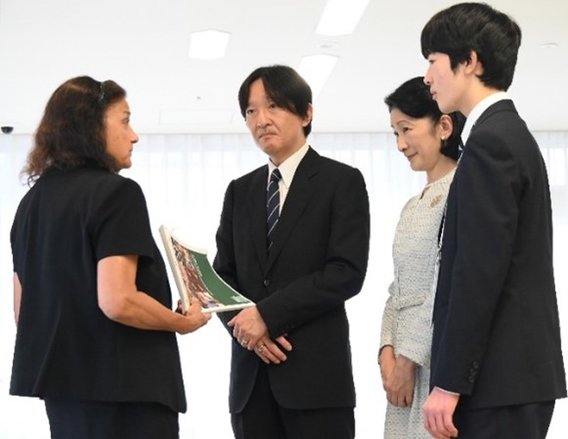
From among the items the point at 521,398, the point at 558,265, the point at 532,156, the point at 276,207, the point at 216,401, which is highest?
the point at 532,156

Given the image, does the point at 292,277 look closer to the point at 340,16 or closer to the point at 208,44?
the point at 340,16

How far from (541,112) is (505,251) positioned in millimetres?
7111

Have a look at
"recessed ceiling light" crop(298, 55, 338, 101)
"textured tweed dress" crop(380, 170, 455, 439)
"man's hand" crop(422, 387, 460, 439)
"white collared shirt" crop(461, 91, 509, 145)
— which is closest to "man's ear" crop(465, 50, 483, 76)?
"white collared shirt" crop(461, 91, 509, 145)

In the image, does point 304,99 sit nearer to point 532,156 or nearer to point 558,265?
point 532,156

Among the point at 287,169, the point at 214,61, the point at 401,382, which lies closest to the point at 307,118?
the point at 287,169

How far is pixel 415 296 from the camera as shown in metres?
2.46

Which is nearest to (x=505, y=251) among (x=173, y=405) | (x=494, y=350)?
(x=494, y=350)

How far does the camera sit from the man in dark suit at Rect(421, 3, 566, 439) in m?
1.83

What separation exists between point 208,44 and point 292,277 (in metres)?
3.76

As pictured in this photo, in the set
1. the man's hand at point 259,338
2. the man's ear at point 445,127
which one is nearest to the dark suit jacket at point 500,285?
the man's ear at point 445,127

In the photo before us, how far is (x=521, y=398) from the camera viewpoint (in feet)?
5.98

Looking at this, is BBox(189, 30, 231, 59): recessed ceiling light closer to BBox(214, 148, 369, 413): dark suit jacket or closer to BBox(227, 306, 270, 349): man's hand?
BBox(214, 148, 369, 413): dark suit jacket

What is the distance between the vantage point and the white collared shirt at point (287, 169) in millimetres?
2762

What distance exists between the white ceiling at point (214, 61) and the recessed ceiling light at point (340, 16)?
51mm
